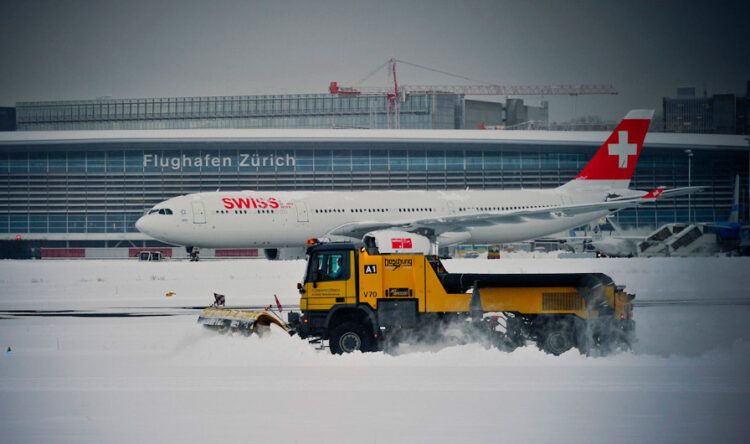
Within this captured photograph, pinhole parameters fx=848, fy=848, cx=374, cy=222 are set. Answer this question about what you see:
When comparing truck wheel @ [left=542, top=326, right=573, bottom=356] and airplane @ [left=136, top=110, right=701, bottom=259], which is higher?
airplane @ [left=136, top=110, right=701, bottom=259]

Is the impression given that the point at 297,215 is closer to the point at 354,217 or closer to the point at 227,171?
the point at 354,217

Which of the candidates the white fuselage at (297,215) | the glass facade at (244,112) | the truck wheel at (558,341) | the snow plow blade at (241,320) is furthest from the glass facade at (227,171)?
the truck wheel at (558,341)

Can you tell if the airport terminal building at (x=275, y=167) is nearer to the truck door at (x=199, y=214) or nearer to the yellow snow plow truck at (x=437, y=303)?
the truck door at (x=199, y=214)

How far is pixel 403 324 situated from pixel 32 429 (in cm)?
722

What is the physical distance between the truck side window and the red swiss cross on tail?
41.9 metres

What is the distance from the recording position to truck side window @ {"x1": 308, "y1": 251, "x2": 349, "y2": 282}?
16.6 meters

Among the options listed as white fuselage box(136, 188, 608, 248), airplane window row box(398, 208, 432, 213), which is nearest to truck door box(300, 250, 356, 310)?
white fuselage box(136, 188, 608, 248)

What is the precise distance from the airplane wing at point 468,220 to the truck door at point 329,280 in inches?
1124

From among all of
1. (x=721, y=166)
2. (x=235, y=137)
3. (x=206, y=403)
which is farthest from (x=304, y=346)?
(x=721, y=166)

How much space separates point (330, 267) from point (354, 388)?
3496mm

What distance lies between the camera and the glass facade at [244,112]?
431ft

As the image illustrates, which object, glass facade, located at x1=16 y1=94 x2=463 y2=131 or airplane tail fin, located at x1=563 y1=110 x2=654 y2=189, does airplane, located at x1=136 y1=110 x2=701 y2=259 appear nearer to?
airplane tail fin, located at x1=563 y1=110 x2=654 y2=189

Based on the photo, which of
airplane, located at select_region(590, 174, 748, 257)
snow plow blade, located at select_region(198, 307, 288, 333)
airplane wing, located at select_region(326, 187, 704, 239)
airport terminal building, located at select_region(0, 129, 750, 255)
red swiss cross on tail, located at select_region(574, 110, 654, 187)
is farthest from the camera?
airport terminal building, located at select_region(0, 129, 750, 255)

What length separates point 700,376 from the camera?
14.7 m
